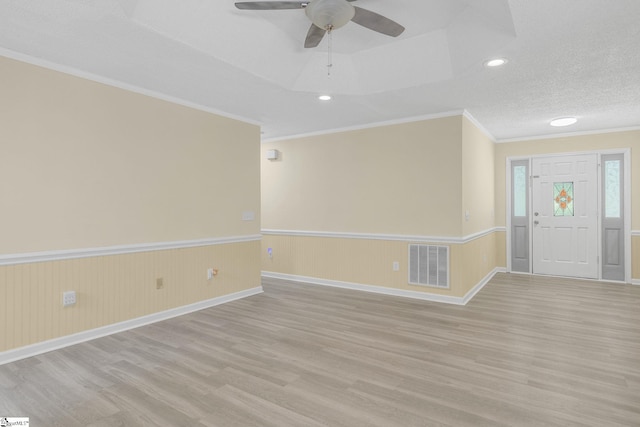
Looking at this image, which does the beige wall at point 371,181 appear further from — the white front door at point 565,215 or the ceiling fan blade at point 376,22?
the white front door at point 565,215

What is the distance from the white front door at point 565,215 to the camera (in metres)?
5.79

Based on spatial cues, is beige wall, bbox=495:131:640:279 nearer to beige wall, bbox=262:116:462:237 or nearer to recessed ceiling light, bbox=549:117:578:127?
recessed ceiling light, bbox=549:117:578:127

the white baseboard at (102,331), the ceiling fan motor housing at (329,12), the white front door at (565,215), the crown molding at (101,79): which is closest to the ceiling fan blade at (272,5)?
the ceiling fan motor housing at (329,12)

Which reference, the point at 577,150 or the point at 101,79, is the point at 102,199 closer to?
the point at 101,79

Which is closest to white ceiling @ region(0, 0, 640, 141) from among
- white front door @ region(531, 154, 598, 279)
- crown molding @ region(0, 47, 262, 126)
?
crown molding @ region(0, 47, 262, 126)

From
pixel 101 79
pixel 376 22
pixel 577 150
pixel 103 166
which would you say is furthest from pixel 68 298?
pixel 577 150

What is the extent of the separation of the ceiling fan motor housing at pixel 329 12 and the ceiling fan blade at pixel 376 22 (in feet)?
0.16

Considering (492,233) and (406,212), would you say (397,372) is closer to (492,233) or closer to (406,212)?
(406,212)

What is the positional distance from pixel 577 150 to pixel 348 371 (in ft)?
18.6

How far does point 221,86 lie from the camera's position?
3.65 m

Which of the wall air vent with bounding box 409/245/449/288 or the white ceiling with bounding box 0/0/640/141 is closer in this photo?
the white ceiling with bounding box 0/0/640/141

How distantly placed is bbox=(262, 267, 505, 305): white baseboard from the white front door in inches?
40.5

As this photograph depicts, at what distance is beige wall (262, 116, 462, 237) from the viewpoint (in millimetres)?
4609

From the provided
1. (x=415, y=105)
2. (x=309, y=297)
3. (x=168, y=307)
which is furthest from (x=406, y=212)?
(x=168, y=307)
